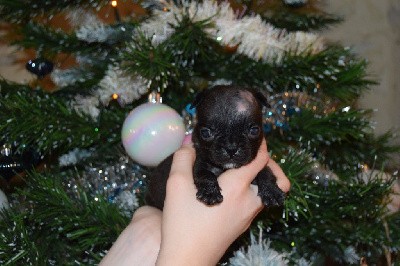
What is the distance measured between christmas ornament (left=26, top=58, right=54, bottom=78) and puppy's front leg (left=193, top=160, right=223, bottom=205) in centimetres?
65

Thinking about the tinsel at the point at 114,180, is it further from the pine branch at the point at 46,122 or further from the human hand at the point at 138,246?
the human hand at the point at 138,246

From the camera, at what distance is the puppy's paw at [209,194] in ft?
3.28

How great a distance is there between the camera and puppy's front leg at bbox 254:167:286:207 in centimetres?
108

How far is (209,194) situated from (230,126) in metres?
0.12

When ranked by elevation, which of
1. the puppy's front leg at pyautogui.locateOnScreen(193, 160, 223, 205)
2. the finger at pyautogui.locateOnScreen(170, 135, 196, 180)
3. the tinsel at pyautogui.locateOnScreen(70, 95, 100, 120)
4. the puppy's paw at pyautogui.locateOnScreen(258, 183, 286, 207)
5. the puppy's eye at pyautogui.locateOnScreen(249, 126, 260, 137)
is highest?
the puppy's eye at pyautogui.locateOnScreen(249, 126, 260, 137)

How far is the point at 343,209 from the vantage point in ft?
4.23

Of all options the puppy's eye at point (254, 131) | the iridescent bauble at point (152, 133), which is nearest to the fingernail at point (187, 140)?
the iridescent bauble at point (152, 133)

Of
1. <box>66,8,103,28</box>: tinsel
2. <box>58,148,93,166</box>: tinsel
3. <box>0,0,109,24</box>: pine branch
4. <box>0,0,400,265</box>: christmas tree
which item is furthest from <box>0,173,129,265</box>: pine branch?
<box>66,8,103,28</box>: tinsel

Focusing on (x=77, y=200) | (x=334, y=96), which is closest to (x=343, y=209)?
(x=334, y=96)

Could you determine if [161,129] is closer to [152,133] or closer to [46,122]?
[152,133]

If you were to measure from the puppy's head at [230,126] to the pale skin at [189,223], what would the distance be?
45mm

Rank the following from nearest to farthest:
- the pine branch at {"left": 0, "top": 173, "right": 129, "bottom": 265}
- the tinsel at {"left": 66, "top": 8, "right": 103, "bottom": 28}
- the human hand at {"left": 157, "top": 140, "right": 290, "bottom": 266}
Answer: the human hand at {"left": 157, "top": 140, "right": 290, "bottom": 266} → the pine branch at {"left": 0, "top": 173, "right": 129, "bottom": 265} → the tinsel at {"left": 66, "top": 8, "right": 103, "bottom": 28}

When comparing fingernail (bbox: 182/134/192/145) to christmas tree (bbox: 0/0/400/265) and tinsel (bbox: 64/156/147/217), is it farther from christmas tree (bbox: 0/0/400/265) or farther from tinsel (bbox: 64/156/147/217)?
tinsel (bbox: 64/156/147/217)

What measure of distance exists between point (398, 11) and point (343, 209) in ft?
4.50
